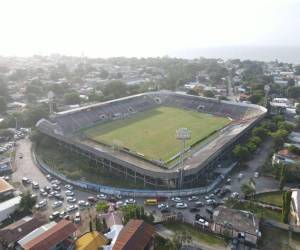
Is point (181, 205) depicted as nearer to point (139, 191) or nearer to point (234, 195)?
point (139, 191)

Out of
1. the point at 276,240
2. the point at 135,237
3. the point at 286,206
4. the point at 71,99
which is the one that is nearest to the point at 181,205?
the point at 135,237

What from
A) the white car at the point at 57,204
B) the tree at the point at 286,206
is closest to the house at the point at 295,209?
the tree at the point at 286,206

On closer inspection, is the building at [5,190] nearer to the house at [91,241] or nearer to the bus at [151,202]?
the house at [91,241]

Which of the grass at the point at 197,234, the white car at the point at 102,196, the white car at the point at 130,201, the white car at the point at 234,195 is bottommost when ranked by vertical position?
the grass at the point at 197,234

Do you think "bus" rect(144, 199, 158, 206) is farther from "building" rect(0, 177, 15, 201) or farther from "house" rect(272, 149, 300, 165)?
"house" rect(272, 149, 300, 165)

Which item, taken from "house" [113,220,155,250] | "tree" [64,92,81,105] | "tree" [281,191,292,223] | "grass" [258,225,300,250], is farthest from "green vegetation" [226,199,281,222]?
"tree" [64,92,81,105]

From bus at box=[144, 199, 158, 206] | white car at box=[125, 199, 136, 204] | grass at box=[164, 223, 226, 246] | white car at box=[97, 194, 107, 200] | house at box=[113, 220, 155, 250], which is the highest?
house at box=[113, 220, 155, 250]

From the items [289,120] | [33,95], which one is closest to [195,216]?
[289,120]
